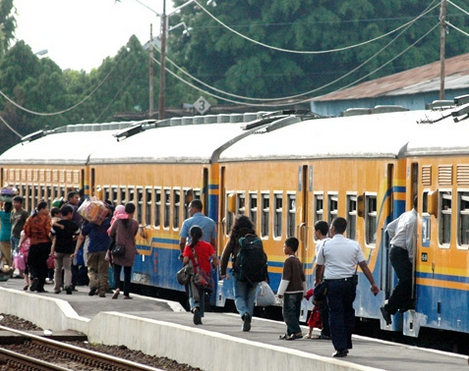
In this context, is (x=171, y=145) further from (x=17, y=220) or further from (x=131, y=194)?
(x=17, y=220)

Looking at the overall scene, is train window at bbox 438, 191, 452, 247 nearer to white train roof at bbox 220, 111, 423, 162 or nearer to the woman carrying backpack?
white train roof at bbox 220, 111, 423, 162

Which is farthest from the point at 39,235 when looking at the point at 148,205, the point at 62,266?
the point at 148,205

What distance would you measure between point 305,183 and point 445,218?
4573mm

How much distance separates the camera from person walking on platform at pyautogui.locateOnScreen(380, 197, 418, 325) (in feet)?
59.2

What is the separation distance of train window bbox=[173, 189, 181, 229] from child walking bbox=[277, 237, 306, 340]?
9257 mm

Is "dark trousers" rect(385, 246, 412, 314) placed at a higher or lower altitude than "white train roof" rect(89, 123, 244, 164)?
lower

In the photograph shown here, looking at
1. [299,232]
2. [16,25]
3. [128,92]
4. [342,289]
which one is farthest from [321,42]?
[342,289]

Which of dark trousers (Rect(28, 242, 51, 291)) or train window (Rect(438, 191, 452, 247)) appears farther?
dark trousers (Rect(28, 242, 51, 291))

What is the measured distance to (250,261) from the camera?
60.9 ft

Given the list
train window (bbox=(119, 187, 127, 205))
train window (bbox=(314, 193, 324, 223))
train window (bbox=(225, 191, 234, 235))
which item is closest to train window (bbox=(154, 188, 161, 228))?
train window (bbox=(119, 187, 127, 205))

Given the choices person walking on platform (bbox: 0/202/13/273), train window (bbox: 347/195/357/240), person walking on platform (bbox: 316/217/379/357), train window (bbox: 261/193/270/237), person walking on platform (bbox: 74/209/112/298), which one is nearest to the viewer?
person walking on platform (bbox: 316/217/379/357)

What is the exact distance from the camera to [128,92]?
79.1 metres

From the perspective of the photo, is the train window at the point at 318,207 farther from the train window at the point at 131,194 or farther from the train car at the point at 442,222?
the train window at the point at 131,194

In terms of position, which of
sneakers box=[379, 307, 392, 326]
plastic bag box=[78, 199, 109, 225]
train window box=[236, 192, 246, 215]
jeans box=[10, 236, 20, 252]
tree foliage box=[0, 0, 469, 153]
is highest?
tree foliage box=[0, 0, 469, 153]
